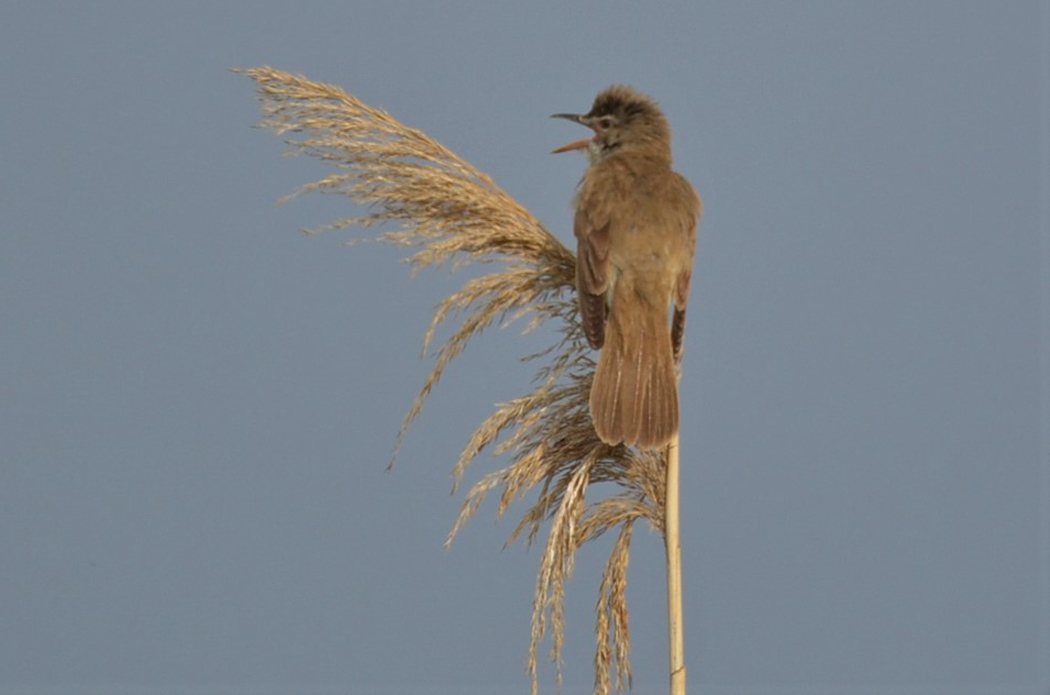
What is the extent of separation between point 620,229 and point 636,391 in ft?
2.34

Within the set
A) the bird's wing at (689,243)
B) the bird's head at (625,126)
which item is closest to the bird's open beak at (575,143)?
the bird's head at (625,126)

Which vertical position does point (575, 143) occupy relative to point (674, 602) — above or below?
above

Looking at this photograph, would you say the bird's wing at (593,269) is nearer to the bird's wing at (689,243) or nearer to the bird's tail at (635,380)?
the bird's tail at (635,380)

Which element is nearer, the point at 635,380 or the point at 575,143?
the point at 635,380

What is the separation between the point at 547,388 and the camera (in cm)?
350

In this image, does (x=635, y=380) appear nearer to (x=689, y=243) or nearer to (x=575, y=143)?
(x=689, y=243)

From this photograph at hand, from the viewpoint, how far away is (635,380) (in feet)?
11.8

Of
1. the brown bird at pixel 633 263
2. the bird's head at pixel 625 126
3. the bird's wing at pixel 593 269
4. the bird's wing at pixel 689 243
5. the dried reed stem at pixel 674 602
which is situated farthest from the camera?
the bird's head at pixel 625 126

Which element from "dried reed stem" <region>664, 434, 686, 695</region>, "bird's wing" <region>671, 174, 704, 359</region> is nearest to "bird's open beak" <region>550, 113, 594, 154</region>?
"bird's wing" <region>671, 174, 704, 359</region>

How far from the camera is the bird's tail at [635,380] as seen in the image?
3.35m

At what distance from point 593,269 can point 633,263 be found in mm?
266

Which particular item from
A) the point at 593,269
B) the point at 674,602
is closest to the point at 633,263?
the point at 593,269

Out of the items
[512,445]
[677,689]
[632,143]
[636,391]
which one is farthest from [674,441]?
[632,143]

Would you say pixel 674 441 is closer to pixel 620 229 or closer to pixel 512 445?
pixel 512 445
